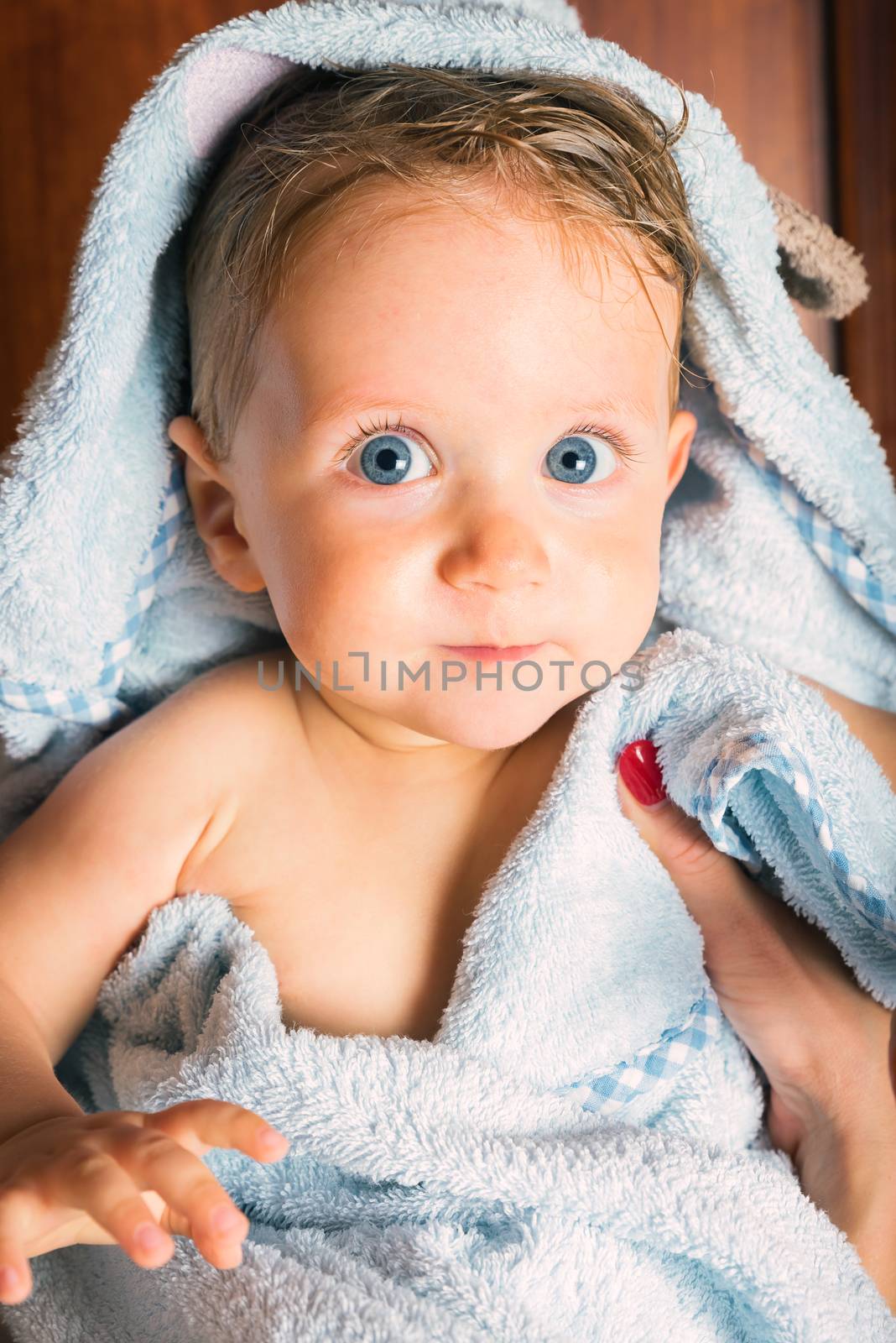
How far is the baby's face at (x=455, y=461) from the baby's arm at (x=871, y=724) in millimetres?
221

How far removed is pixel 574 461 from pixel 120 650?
0.40 m

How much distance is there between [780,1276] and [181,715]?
1.74 ft

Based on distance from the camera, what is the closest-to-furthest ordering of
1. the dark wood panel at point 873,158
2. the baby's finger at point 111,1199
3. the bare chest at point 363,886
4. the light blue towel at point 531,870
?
the baby's finger at point 111,1199, the light blue towel at point 531,870, the bare chest at point 363,886, the dark wood panel at point 873,158

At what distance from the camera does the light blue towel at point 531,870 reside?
682 millimetres

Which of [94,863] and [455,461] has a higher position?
[455,461]

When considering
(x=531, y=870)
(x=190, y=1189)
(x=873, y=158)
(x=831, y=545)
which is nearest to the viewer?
(x=190, y=1189)

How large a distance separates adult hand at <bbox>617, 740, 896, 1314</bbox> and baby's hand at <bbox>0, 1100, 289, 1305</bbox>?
0.39 metres

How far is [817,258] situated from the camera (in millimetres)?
846

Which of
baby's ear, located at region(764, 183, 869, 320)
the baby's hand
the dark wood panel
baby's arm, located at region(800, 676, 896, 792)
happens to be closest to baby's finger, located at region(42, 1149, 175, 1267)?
the baby's hand

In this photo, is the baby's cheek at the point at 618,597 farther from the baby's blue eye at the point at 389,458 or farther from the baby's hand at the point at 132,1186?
the baby's hand at the point at 132,1186

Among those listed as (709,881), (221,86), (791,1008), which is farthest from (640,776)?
(221,86)

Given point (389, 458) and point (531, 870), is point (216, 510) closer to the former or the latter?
point (389, 458)

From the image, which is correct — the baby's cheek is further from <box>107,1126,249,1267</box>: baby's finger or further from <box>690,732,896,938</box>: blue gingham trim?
<box>107,1126,249,1267</box>: baby's finger

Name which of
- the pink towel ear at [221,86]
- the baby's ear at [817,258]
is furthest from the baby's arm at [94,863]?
the baby's ear at [817,258]
